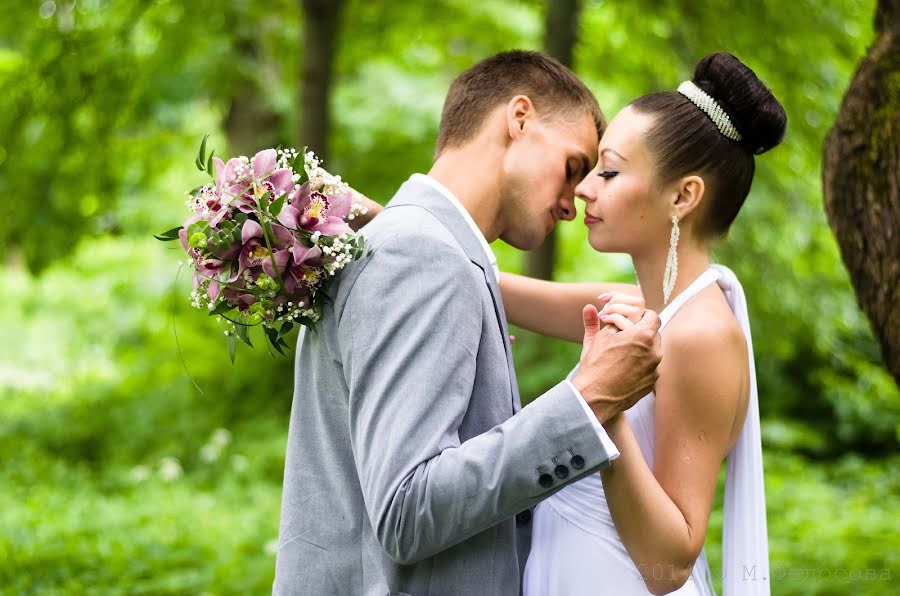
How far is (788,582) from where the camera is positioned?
19.5ft

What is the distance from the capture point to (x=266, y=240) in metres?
2.06

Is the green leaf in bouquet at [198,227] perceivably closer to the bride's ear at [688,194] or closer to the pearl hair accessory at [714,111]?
the bride's ear at [688,194]

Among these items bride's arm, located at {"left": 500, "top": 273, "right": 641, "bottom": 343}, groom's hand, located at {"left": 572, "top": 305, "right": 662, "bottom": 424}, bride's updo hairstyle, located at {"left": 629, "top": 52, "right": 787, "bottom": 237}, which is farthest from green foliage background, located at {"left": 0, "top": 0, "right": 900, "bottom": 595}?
groom's hand, located at {"left": 572, "top": 305, "right": 662, "bottom": 424}

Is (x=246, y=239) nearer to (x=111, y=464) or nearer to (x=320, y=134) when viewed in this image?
(x=320, y=134)

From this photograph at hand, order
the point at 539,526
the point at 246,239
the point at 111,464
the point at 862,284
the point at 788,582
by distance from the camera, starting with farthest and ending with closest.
Result: the point at 111,464
the point at 788,582
the point at 862,284
the point at 539,526
the point at 246,239

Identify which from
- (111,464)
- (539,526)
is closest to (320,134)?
(111,464)

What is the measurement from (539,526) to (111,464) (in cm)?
767

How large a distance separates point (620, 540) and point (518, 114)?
1122 millimetres

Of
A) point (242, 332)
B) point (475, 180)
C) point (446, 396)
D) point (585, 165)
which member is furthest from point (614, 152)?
point (242, 332)

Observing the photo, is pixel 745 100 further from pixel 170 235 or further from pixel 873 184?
pixel 170 235

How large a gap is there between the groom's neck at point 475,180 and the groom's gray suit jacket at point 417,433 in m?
0.12

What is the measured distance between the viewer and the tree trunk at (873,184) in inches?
127

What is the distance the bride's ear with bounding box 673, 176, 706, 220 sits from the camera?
8.32 feet

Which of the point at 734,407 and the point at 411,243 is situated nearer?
the point at 411,243
